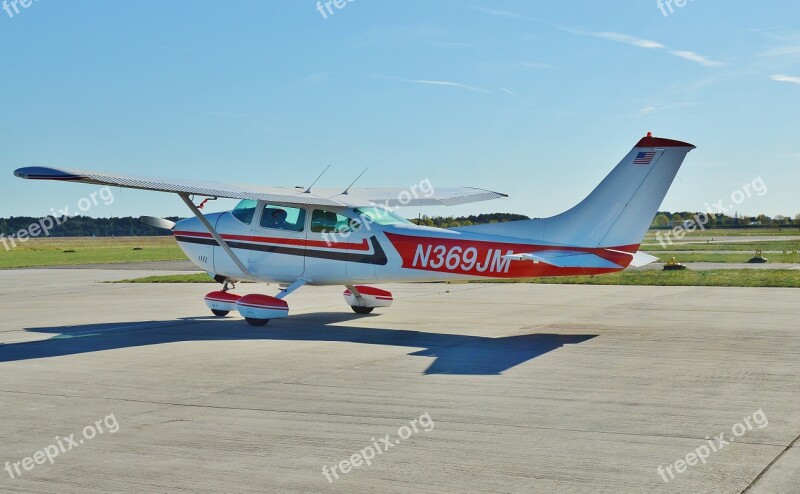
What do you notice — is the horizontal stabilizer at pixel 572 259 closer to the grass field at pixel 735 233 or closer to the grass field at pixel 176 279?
the grass field at pixel 176 279

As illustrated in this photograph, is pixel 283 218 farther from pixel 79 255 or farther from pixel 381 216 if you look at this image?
pixel 79 255

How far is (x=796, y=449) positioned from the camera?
6.50 meters

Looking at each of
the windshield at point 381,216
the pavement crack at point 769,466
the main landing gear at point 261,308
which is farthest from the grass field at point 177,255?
the pavement crack at point 769,466

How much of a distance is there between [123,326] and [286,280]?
2.99 meters

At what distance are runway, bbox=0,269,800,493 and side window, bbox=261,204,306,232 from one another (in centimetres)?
176

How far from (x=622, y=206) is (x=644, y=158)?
799 mm

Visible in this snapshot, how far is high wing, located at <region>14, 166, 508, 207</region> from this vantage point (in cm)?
1209

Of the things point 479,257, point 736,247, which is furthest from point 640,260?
point 736,247

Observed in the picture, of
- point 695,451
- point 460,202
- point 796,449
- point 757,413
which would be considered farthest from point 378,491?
point 460,202

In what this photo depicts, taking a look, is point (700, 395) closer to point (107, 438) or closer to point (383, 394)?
point (383, 394)

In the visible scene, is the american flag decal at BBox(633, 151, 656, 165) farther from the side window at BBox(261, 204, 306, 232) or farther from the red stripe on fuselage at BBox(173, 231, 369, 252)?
the side window at BBox(261, 204, 306, 232)

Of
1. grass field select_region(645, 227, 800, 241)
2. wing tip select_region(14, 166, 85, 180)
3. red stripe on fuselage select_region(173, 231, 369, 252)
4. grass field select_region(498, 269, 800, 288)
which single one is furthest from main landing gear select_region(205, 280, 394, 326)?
grass field select_region(645, 227, 800, 241)

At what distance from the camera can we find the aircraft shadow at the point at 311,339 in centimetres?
1123

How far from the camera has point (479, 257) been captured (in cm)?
1388
